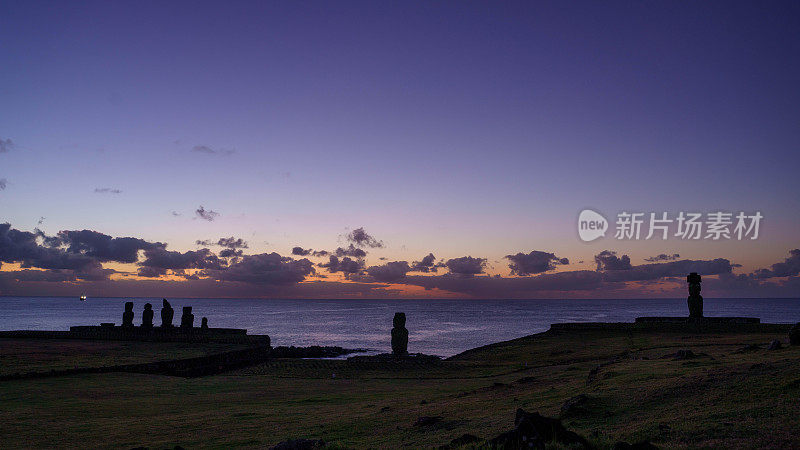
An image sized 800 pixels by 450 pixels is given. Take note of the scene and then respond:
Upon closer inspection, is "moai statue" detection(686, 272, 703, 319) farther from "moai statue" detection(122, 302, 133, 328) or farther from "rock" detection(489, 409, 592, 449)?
"moai statue" detection(122, 302, 133, 328)

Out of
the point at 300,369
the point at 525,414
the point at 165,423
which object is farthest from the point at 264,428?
the point at 300,369

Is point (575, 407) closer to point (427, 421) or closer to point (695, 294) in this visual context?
point (427, 421)

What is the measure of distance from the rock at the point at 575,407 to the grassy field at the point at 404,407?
0.48 feet

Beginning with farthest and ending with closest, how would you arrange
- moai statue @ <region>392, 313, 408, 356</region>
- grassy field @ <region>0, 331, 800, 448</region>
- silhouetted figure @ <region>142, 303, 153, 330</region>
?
1. silhouetted figure @ <region>142, 303, 153, 330</region>
2. moai statue @ <region>392, 313, 408, 356</region>
3. grassy field @ <region>0, 331, 800, 448</region>

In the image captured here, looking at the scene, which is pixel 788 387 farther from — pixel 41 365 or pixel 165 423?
pixel 41 365

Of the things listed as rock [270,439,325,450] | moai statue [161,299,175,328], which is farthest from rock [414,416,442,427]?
moai statue [161,299,175,328]

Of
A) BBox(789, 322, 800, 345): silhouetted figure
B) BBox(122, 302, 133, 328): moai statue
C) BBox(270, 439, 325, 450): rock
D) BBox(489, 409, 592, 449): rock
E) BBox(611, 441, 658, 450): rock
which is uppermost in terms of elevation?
BBox(789, 322, 800, 345): silhouetted figure

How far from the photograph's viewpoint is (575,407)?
50.9 ft

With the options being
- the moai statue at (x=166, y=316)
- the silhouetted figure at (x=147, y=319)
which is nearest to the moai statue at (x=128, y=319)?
the silhouetted figure at (x=147, y=319)

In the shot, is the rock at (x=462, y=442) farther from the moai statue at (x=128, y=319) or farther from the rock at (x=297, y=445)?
the moai statue at (x=128, y=319)

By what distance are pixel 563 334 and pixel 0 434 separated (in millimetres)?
56509

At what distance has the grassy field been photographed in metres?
12.8

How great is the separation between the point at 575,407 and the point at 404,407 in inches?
342

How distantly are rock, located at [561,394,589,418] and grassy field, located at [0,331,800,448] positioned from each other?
146 mm
